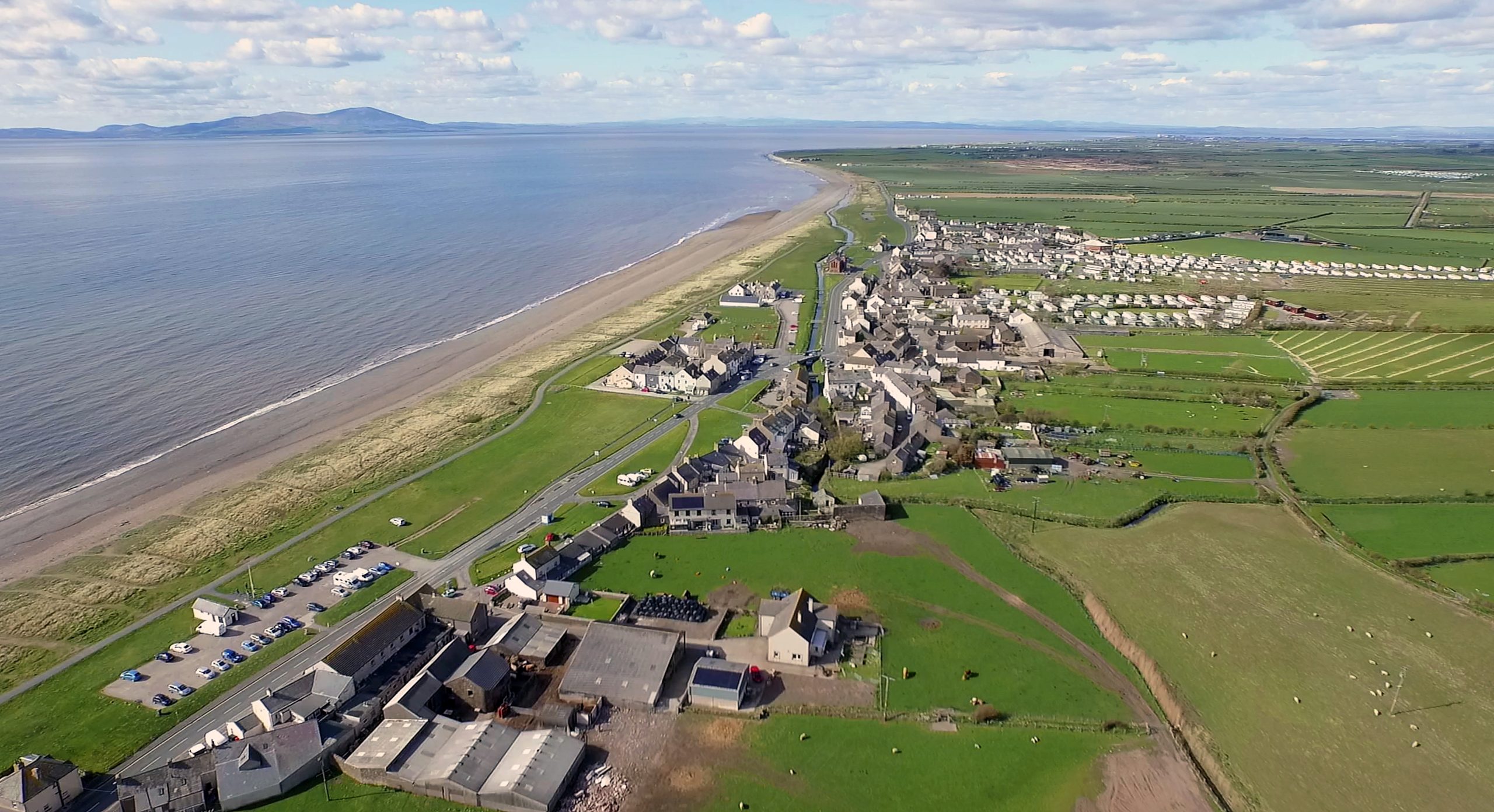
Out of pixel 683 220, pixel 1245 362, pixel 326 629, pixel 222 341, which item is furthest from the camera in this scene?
pixel 683 220

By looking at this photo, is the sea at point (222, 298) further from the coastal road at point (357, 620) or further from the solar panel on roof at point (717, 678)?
the solar panel on roof at point (717, 678)

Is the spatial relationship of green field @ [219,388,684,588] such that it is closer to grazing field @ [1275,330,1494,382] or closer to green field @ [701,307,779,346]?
green field @ [701,307,779,346]

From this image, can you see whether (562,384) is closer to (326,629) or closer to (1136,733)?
(326,629)

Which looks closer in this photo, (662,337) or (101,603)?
(101,603)

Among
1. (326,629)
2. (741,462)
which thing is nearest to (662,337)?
(741,462)

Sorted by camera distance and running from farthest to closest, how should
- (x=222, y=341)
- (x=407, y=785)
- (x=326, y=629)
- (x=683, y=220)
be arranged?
(x=683, y=220) < (x=222, y=341) < (x=326, y=629) < (x=407, y=785)

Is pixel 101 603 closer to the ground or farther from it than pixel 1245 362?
closer to the ground
